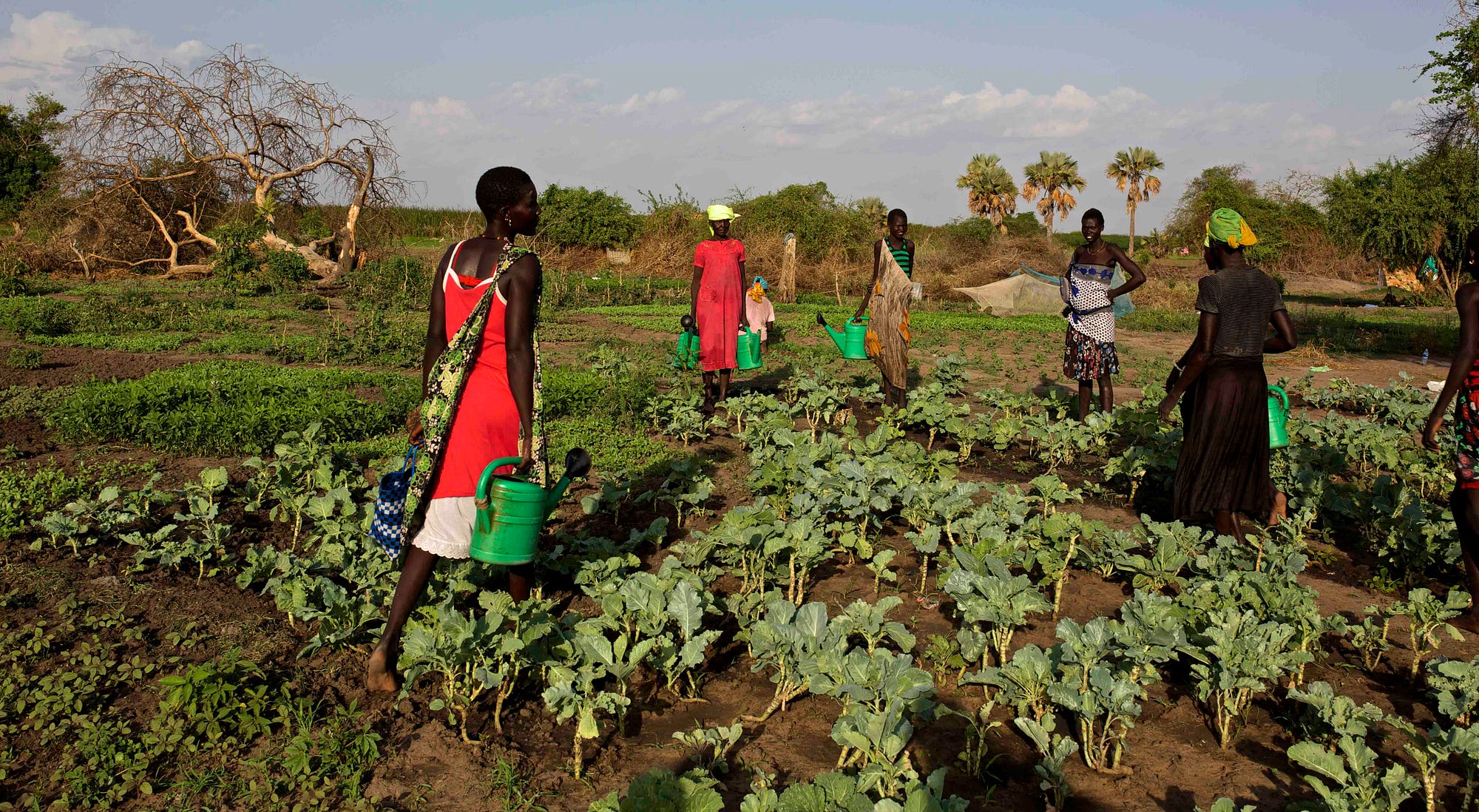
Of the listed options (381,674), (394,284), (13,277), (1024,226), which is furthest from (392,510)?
(1024,226)

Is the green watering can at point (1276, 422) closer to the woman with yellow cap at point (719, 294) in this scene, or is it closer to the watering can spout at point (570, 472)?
the watering can spout at point (570, 472)

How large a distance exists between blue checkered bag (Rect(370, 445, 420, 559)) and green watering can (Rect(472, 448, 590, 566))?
0.33 m

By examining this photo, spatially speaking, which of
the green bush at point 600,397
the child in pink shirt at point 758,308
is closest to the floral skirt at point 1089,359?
the green bush at point 600,397

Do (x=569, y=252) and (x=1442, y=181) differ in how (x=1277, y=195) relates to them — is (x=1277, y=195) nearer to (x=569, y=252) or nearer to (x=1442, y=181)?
(x=1442, y=181)

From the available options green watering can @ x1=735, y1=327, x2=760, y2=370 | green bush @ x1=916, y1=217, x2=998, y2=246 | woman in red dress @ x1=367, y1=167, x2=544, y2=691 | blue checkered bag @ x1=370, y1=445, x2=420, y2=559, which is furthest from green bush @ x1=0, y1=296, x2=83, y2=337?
green bush @ x1=916, y1=217, x2=998, y2=246

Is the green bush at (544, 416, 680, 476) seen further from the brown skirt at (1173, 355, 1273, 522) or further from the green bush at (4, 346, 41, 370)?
the green bush at (4, 346, 41, 370)

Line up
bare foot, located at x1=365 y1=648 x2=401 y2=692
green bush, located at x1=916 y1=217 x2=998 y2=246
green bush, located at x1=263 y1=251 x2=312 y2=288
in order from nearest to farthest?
bare foot, located at x1=365 y1=648 x2=401 y2=692 < green bush, located at x1=263 y1=251 x2=312 y2=288 < green bush, located at x1=916 y1=217 x2=998 y2=246

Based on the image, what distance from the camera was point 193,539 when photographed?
4.74 meters

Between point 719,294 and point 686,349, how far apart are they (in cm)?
90

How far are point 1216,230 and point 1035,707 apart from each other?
287 cm

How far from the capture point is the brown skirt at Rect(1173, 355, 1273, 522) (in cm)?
497

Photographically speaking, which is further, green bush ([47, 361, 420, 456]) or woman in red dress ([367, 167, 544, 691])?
green bush ([47, 361, 420, 456])

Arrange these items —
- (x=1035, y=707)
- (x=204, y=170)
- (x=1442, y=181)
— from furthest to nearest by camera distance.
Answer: (x=1442, y=181)
(x=204, y=170)
(x=1035, y=707)

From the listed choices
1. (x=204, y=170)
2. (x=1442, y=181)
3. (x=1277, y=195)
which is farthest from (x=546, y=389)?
(x=1277, y=195)
